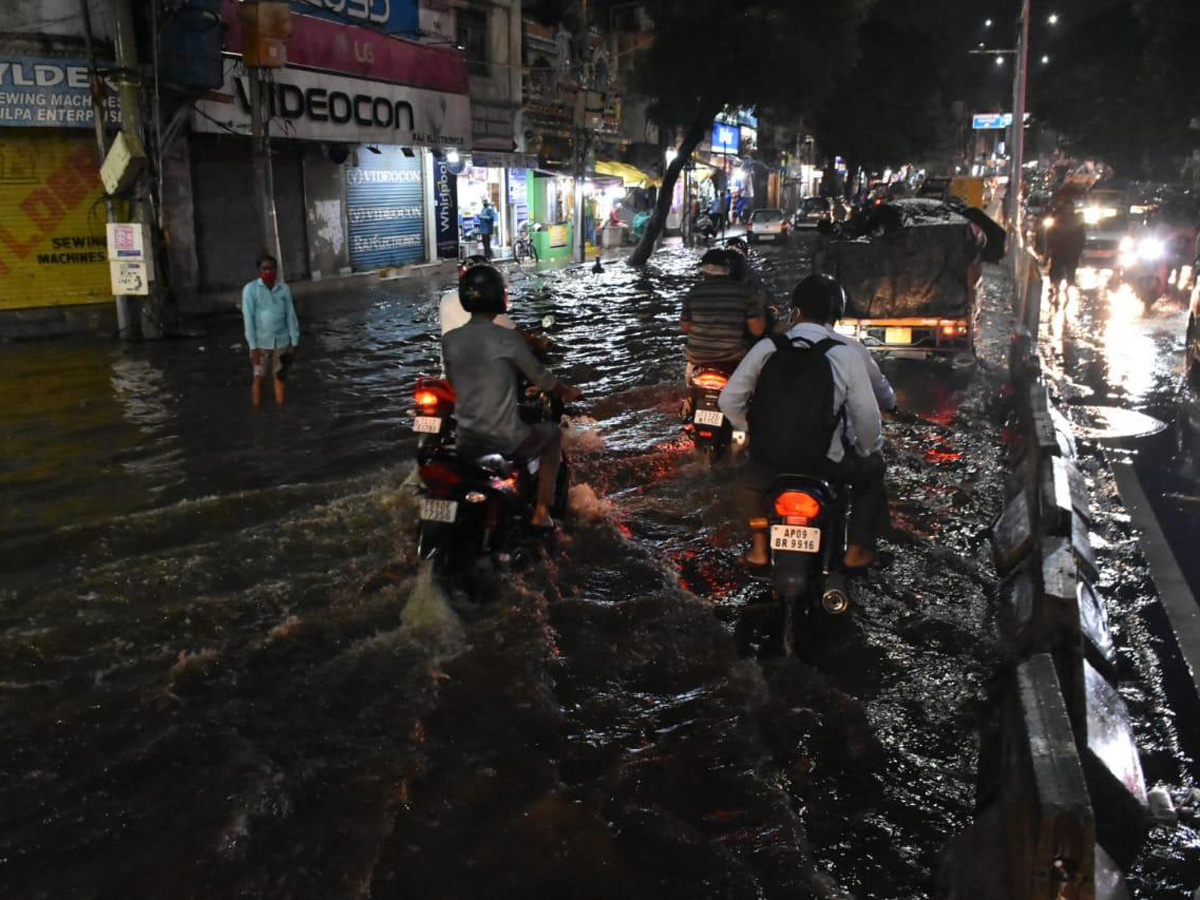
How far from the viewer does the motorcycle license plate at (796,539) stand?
4926mm

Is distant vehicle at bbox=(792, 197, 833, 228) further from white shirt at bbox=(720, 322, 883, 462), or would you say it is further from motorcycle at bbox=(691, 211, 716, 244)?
white shirt at bbox=(720, 322, 883, 462)

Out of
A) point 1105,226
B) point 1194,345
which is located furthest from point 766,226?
point 1194,345

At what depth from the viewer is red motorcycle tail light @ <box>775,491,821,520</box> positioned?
4906 millimetres

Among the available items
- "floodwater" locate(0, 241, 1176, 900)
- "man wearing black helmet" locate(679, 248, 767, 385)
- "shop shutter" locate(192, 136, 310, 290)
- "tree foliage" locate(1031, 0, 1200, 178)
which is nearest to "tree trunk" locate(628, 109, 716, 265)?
"shop shutter" locate(192, 136, 310, 290)

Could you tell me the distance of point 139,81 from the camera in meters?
15.3

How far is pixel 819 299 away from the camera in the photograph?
5.20 metres

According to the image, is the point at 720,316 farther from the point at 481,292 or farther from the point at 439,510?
the point at 439,510

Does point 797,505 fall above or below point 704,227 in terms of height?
below

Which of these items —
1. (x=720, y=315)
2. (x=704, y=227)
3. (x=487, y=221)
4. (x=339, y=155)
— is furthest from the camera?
(x=704, y=227)

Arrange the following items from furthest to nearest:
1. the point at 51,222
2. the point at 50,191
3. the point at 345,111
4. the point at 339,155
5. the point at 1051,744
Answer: the point at 339,155 → the point at 345,111 → the point at 51,222 → the point at 50,191 → the point at 1051,744

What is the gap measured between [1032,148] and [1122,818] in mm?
119311

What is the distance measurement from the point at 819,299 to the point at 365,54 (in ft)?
69.3

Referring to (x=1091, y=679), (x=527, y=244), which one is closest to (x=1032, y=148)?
(x=527, y=244)

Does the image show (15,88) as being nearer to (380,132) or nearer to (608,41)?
(380,132)
